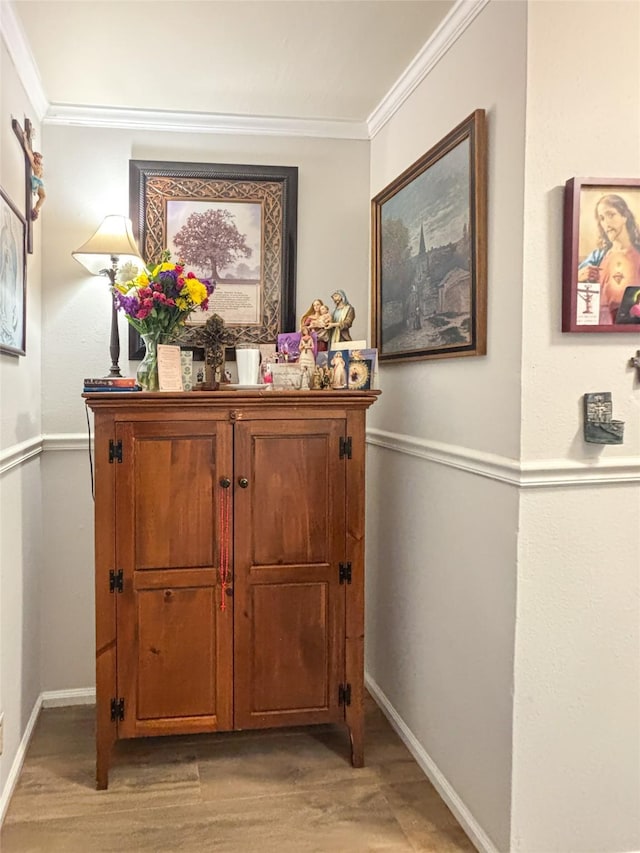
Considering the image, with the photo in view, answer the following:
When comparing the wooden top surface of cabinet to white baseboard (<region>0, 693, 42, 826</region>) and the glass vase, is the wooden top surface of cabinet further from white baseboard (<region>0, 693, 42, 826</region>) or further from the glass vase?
white baseboard (<region>0, 693, 42, 826</region>)

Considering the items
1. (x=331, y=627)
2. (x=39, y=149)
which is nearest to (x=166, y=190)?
(x=39, y=149)

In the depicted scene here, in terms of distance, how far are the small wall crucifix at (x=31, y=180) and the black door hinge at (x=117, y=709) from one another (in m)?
1.62

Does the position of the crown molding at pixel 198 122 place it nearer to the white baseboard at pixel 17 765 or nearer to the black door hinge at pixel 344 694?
the black door hinge at pixel 344 694

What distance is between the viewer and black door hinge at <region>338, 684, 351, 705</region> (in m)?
2.51

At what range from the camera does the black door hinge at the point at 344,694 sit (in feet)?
8.23

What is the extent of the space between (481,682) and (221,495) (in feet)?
3.32

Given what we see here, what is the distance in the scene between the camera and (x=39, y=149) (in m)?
2.85

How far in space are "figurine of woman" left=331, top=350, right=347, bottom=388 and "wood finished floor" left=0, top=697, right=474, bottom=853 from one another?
4.41ft

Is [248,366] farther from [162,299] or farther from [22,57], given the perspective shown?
[22,57]

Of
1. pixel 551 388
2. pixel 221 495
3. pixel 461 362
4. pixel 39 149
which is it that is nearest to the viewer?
pixel 551 388

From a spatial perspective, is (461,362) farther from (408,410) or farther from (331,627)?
(331,627)

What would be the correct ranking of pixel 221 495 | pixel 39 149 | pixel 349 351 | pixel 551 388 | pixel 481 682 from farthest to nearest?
pixel 39 149 < pixel 349 351 < pixel 221 495 < pixel 481 682 < pixel 551 388

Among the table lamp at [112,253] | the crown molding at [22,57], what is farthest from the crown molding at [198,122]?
the table lamp at [112,253]

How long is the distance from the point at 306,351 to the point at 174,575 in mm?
948
